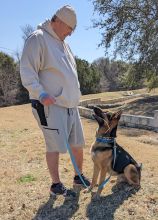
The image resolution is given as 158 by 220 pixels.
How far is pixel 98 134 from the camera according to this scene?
483 centimetres

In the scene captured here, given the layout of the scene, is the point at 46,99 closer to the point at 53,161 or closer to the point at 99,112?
the point at 99,112

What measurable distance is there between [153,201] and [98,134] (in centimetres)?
102

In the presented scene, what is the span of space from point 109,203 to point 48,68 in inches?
68.1

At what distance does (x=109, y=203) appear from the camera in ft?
15.4

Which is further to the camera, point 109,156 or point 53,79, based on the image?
point 109,156

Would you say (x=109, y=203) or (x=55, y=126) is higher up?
(x=55, y=126)

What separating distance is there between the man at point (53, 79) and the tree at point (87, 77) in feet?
86.3

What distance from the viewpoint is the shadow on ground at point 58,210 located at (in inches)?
176

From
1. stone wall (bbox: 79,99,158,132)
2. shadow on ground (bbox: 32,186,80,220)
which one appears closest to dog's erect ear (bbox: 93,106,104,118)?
shadow on ground (bbox: 32,186,80,220)

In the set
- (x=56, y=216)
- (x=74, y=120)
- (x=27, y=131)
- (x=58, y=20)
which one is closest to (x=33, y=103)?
(x=74, y=120)

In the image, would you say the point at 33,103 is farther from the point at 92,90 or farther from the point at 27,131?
the point at 92,90

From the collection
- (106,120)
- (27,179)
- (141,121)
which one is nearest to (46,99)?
(106,120)

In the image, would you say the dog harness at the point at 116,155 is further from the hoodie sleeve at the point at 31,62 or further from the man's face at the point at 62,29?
the man's face at the point at 62,29

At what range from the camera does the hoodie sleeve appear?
4426mm
